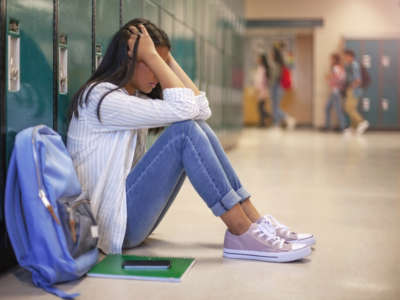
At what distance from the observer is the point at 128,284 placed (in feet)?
6.43

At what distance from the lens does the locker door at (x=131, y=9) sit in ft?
10.6

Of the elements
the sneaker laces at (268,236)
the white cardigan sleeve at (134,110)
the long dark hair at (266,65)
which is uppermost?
the long dark hair at (266,65)

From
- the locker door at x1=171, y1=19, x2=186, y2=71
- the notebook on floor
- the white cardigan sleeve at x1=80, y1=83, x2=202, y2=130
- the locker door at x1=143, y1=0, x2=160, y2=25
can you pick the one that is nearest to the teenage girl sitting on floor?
the white cardigan sleeve at x1=80, y1=83, x2=202, y2=130

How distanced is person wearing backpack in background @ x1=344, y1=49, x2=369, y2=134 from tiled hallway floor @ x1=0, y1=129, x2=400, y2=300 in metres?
7.26

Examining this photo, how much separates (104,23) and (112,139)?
3.01ft

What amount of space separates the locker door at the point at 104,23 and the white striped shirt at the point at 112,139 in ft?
2.24

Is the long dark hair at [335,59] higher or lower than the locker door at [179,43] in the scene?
higher

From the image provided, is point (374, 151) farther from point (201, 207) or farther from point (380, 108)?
point (380, 108)

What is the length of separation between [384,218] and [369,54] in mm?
11271

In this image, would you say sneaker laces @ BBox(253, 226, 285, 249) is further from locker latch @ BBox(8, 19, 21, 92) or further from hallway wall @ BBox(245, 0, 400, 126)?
hallway wall @ BBox(245, 0, 400, 126)

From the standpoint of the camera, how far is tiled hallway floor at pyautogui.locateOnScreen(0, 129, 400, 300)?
1.91 metres

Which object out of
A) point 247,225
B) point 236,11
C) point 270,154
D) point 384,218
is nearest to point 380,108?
point 236,11

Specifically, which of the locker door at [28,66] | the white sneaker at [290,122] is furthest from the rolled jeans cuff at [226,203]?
the white sneaker at [290,122]

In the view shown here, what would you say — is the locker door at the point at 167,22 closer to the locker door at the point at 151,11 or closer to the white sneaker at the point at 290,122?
the locker door at the point at 151,11
